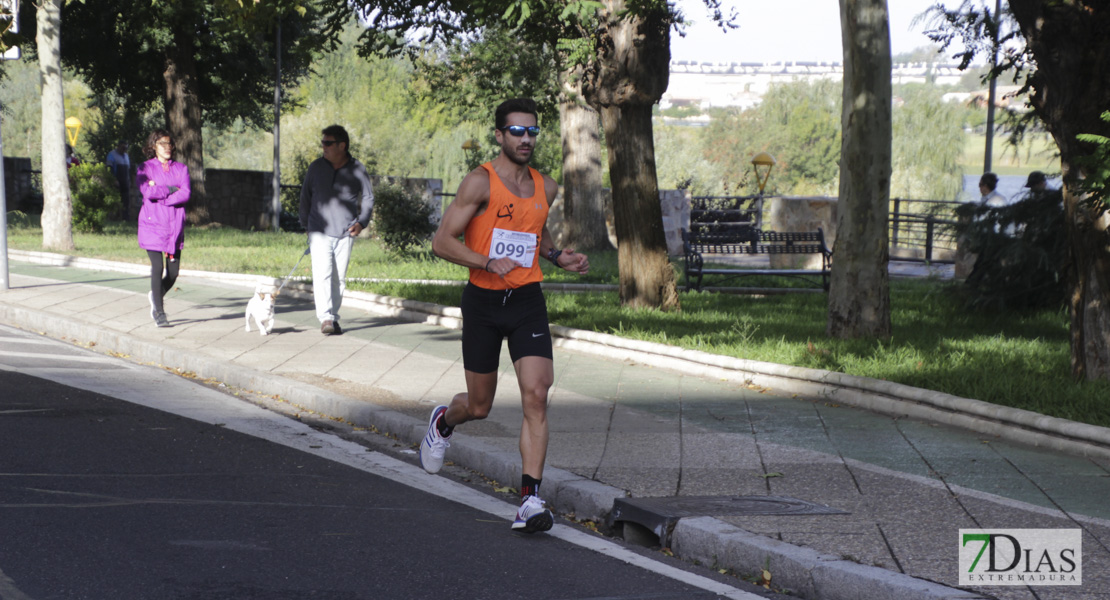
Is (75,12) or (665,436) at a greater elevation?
(75,12)

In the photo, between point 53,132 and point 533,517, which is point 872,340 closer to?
point 533,517

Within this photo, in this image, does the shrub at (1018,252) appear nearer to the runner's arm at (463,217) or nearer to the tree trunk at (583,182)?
the runner's arm at (463,217)

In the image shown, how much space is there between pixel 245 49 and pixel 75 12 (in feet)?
16.0

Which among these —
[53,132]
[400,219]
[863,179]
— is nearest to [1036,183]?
[863,179]

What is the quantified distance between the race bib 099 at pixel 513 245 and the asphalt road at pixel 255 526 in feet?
4.20

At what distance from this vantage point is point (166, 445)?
22.8 feet

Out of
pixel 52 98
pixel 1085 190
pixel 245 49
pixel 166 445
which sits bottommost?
pixel 166 445

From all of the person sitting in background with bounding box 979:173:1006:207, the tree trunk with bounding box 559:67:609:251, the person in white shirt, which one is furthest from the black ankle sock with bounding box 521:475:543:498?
the person in white shirt

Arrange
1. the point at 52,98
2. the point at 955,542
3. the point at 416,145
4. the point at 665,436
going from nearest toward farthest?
the point at 955,542
the point at 665,436
the point at 52,98
the point at 416,145

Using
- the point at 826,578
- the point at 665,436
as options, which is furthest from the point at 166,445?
the point at 826,578

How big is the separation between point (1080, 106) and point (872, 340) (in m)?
2.84

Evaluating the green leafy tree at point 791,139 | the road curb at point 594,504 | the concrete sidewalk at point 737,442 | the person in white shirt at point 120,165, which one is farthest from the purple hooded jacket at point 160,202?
the green leafy tree at point 791,139

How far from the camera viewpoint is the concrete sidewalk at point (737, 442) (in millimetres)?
4969

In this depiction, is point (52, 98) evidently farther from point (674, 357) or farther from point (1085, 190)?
point (1085, 190)
